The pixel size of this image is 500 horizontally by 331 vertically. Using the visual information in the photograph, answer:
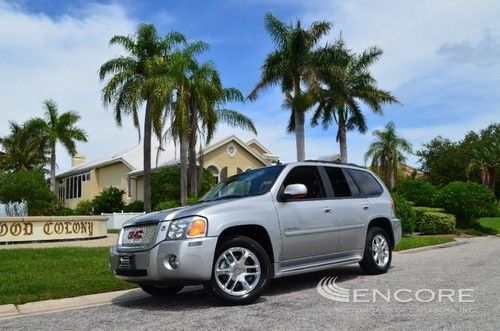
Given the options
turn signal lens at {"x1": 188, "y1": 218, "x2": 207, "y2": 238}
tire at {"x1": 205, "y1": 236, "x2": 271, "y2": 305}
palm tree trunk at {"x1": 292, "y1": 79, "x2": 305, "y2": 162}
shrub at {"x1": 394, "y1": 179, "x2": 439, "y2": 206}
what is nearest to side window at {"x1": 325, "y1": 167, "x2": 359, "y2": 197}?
tire at {"x1": 205, "y1": 236, "x2": 271, "y2": 305}

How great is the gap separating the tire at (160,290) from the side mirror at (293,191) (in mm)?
1922

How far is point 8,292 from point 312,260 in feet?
14.0

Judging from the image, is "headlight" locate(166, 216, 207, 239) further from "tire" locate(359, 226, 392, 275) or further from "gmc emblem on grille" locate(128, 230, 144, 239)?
"tire" locate(359, 226, 392, 275)

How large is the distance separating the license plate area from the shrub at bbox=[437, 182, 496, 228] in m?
19.1

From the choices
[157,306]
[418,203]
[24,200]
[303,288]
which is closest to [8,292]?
[157,306]

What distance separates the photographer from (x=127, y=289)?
8570 mm

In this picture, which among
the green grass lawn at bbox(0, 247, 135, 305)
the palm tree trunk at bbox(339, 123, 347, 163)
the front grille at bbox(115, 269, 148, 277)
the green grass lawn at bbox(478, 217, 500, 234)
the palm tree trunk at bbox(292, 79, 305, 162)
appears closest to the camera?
the front grille at bbox(115, 269, 148, 277)

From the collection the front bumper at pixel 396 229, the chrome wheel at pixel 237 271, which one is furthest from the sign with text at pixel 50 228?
the chrome wheel at pixel 237 271

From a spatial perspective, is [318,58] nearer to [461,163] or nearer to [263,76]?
[263,76]

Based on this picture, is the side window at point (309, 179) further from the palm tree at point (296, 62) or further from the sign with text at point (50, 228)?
the palm tree at point (296, 62)

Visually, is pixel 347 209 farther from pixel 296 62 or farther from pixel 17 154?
pixel 17 154

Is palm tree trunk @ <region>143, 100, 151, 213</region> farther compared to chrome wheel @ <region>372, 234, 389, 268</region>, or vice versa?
palm tree trunk @ <region>143, 100, 151, 213</region>

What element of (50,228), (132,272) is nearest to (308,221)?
(132,272)

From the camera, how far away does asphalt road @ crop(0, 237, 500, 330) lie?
5.84 metres
